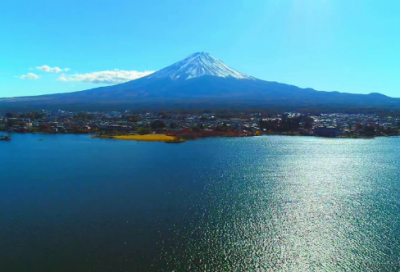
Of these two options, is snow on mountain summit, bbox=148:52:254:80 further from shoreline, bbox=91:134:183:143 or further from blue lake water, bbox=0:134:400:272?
blue lake water, bbox=0:134:400:272

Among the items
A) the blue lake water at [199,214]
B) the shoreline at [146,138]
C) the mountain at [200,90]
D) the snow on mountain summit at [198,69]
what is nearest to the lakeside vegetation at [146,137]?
the shoreline at [146,138]

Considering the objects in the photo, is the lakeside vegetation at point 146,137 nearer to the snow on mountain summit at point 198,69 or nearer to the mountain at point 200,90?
the mountain at point 200,90

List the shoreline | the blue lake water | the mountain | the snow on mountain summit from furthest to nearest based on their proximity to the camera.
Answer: the snow on mountain summit, the mountain, the shoreline, the blue lake water

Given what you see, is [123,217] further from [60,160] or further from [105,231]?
[60,160]

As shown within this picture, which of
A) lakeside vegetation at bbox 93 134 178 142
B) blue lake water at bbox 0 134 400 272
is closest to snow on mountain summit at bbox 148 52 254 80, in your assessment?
lakeside vegetation at bbox 93 134 178 142

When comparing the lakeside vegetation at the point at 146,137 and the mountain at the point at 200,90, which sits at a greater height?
the mountain at the point at 200,90

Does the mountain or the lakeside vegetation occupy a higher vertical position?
the mountain
